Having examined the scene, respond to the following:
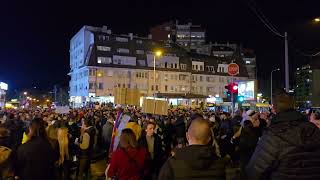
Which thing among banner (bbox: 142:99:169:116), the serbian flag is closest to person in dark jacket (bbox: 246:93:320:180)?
the serbian flag

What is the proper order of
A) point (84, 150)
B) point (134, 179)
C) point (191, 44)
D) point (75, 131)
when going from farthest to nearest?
point (191, 44)
point (75, 131)
point (84, 150)
point (134, 179)

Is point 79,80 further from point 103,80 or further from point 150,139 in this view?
point 150,139

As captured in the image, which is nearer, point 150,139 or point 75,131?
point 150,139

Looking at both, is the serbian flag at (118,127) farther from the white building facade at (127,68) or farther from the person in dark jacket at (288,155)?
the white building facade at (127,68)

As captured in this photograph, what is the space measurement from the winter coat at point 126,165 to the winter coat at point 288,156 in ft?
8.28

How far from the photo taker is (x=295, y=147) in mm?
3762

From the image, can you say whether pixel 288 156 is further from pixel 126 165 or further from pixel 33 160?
pixel 33 160

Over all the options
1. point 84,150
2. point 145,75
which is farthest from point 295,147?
point 145,75

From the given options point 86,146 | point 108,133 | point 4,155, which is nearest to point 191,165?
point 4,155

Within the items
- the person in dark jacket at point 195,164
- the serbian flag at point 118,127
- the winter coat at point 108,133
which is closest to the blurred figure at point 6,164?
the serbian flag at point 118,127

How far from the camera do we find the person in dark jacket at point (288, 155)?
3748 millimetres

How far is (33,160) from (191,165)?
11.4 feet

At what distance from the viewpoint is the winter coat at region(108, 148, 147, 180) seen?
5988 millimetres

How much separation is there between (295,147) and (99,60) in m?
78.8
